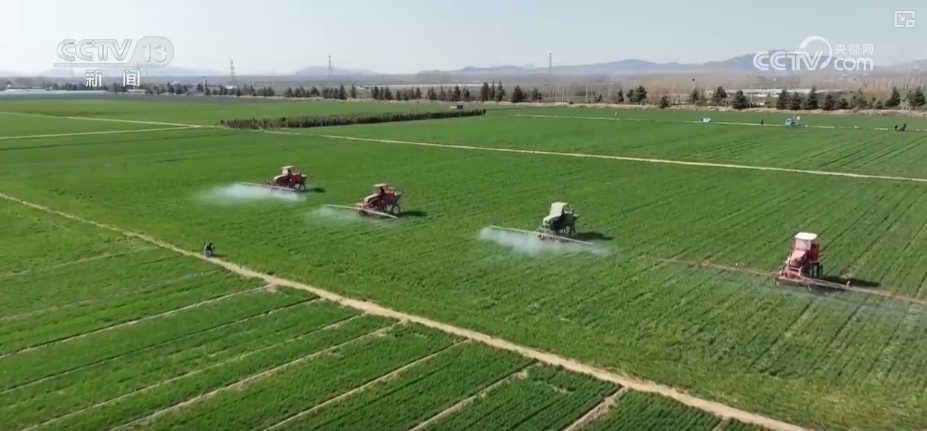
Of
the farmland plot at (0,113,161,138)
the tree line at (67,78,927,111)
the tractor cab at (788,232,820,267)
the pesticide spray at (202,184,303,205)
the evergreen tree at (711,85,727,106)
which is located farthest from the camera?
the evergreen tree at (711,85,727,106)

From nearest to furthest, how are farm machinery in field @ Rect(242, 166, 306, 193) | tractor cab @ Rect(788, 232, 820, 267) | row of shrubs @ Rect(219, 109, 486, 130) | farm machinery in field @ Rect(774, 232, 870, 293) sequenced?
farm machinery in field @ Rect(774, 232, 870, 293) < tractor cab @ Rect(788, 232, 820, 267) < farm machinery in field @ Rect(242, 166, 306, 193) < row of shrubs @ Rect(219, 109, 486, 130)

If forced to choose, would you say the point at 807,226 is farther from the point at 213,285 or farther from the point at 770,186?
the point at 213,285

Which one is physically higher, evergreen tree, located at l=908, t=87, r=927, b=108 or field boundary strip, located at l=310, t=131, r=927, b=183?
evergreen tree, located at l=908, t=87, r=927, b=108

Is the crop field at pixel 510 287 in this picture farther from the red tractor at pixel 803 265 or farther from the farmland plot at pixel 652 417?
the red tractor at pixel 803 265

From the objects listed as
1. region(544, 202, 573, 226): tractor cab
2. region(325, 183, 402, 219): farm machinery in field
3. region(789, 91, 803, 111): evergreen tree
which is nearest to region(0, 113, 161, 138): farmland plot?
region(325, 183, 402, 219): farm machinery in field

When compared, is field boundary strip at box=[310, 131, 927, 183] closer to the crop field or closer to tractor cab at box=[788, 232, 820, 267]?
the crop field

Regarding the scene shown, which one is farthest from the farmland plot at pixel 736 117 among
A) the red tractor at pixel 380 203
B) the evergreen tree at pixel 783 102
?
the red tractor at pixel 380 203

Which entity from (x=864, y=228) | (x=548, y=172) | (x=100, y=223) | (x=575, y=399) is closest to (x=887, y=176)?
(x=864, y=228)

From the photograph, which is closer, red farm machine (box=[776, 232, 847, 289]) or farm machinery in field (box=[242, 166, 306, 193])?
red farm machine (box=[776, 232, 847, 289])
